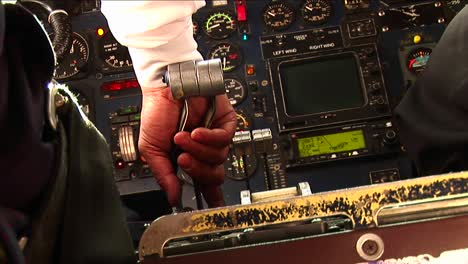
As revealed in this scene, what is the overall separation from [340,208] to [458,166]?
2.79 feet

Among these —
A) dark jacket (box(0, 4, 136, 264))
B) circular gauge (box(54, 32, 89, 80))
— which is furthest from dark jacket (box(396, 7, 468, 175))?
circular gauge (box(54, 32, 89, 80))

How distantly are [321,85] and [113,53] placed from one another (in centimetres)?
122

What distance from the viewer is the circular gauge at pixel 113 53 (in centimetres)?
347

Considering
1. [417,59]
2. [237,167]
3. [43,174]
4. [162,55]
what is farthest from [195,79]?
[417,59]

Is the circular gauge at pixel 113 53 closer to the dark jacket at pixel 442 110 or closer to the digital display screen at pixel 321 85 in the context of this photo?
the digital display screen at pixel 321 85

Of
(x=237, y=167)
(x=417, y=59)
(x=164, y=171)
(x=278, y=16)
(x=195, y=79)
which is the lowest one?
(x=237, y=167)

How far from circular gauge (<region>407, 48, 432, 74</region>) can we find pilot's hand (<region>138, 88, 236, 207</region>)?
6.30ft

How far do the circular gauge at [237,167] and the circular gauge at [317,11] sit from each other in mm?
898

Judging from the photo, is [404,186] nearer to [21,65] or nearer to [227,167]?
[21,65]

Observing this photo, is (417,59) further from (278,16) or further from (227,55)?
(227,55)

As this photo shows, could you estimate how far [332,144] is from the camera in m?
3.24

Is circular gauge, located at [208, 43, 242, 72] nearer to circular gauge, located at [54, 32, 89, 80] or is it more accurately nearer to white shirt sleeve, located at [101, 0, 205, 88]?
circular gauge, located at [54, 32, 89, 80]

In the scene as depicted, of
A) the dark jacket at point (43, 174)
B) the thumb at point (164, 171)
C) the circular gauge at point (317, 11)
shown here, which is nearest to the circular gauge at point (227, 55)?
the circular gauge at point (317, 11)

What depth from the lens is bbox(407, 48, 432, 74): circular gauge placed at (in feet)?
10.9
